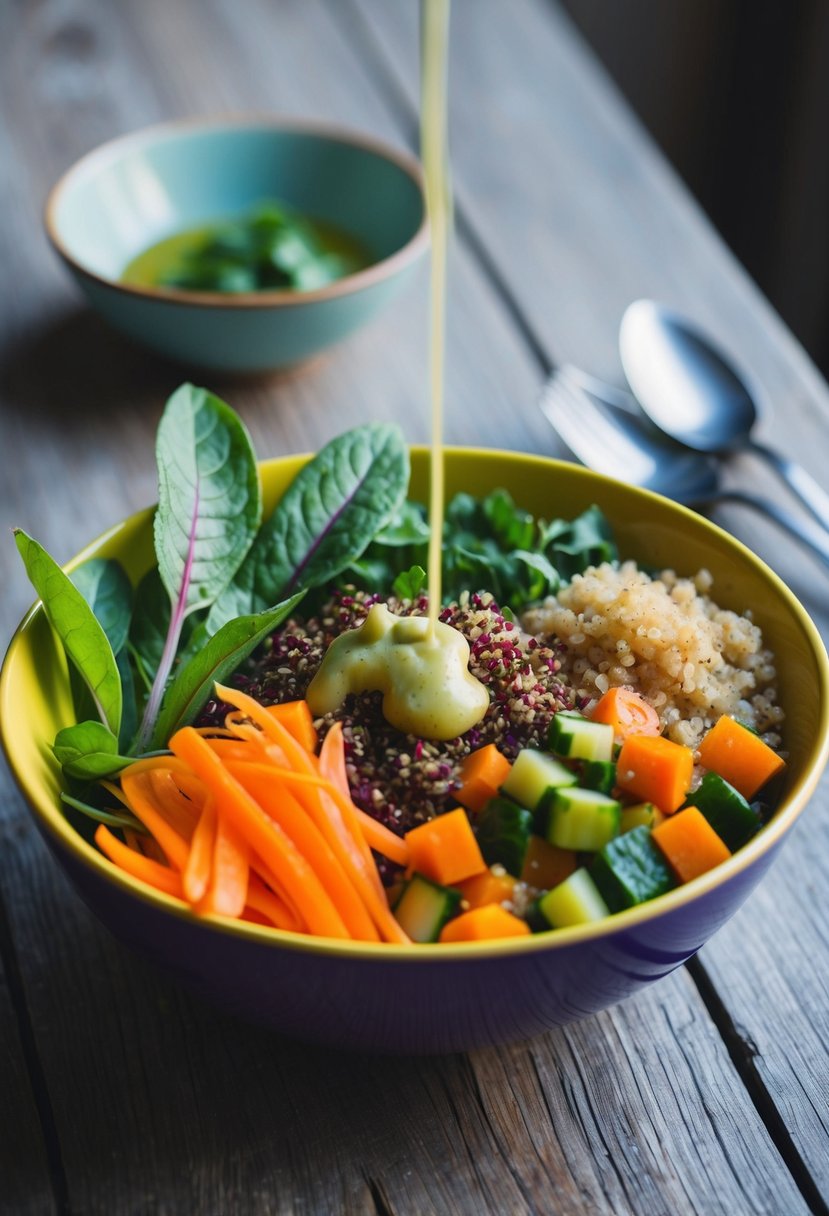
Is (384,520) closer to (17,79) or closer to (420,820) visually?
(420,820)

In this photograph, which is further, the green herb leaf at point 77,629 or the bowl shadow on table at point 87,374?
the bowl shadow on table at point 87,374

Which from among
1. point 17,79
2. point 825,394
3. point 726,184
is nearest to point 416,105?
point 17,79

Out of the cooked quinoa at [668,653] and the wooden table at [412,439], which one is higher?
the cooked quinoa at [668,653]

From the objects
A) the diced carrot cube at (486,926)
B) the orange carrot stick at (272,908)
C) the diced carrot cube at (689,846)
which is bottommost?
the orange carrot stick at (272,908)

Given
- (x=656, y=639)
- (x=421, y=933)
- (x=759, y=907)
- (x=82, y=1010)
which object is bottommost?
(x=82, y=1010)

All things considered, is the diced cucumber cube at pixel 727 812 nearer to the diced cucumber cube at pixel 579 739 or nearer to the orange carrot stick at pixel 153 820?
the diced cucumber cube at pixel 579 739

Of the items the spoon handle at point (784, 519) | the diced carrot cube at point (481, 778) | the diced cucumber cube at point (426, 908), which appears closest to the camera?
the diced cucumber cube at point (426, 908)

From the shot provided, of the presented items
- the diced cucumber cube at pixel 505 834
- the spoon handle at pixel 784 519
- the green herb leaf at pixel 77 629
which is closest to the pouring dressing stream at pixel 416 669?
the diced cucumber cube at pixel 505 834

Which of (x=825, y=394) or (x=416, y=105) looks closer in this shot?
(x=825, y=394)

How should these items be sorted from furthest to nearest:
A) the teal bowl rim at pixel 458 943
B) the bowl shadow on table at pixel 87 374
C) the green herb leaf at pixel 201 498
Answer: the bowl shadow on table at pixel 87 374 < the green herb leaf at pixel 201 498 < the teal bowl rim at pixel 458 943
